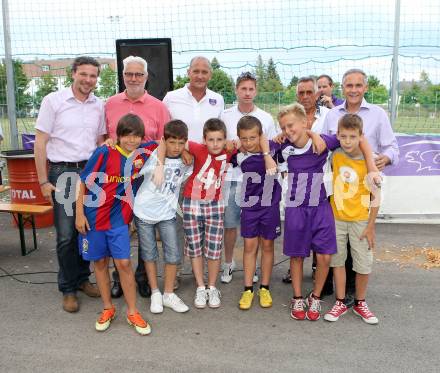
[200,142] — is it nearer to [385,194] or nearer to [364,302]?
[364,302]

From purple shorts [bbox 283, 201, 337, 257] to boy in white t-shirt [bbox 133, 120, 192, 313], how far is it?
952 mm

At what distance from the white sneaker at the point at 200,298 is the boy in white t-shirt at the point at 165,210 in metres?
0.11

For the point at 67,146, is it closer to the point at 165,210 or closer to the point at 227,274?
the point at 165,210

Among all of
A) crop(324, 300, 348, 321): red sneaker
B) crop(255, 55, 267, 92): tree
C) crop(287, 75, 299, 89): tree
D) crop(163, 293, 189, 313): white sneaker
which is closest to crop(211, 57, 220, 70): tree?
crop(255, 55, 267, 92): tree

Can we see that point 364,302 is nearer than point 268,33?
Yes

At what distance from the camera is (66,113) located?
366cm

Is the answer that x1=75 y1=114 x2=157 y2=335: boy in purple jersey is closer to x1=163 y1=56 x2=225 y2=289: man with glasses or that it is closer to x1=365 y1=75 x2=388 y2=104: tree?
x1=163 y1=56 x2=225 y2=289: man with glasses

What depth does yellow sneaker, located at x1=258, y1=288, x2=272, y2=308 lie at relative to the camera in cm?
→ 381

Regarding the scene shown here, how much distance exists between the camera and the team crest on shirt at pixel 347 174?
11.5ft

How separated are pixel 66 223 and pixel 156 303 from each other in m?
1.01

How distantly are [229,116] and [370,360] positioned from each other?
233 centimetres

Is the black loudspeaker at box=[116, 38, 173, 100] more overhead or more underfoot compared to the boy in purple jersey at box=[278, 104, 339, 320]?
more overhead

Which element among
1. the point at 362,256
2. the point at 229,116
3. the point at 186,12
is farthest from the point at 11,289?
the point at 186,12

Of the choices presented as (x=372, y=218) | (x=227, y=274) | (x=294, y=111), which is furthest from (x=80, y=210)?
(x=372, y=218)
